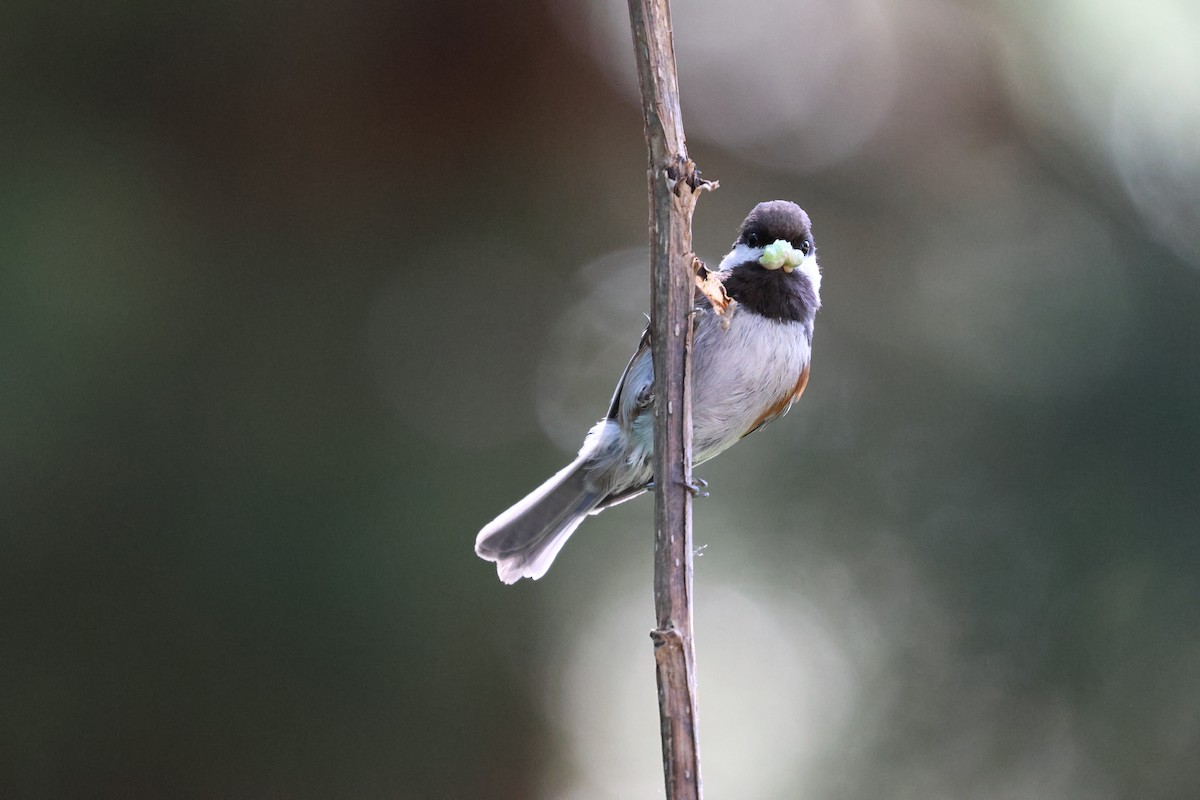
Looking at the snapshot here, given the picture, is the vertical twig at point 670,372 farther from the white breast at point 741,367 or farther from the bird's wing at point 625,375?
the white breast at point 741,367

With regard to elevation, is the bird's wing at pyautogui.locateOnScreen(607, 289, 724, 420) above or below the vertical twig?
above

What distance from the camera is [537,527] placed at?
11.0 ft

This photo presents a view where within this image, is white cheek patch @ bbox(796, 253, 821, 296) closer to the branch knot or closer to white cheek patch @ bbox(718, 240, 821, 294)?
white cheek patch @ bbox(718, 240, 821, 294)

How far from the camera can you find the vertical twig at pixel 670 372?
1655mm

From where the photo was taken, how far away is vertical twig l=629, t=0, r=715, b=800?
1.66 metres

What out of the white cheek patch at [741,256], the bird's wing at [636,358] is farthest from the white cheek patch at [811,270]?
the bird's wing at [636,358]

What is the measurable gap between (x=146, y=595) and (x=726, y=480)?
2.30m

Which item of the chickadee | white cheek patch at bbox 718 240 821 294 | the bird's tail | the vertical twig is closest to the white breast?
the chickadee

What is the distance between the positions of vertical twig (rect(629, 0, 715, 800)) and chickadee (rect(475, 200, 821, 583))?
1.06m

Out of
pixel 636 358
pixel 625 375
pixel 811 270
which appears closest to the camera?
pixel 636 358

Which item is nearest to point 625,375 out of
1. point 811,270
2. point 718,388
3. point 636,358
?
point 636,358

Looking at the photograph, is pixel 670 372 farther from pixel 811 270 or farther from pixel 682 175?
pixel 811 270

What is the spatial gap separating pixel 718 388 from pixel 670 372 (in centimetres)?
131

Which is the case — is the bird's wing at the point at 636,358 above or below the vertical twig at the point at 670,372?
above
